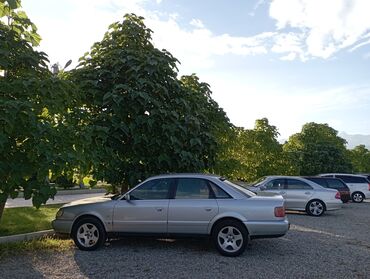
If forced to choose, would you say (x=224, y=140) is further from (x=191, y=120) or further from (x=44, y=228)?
(x=44, y=228)

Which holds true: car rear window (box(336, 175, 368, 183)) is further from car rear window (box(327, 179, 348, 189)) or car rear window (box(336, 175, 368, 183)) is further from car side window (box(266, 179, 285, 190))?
car side window (box(266, 179, 285, 190))

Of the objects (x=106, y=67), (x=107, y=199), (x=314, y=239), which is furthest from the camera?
(x=106, y=67)

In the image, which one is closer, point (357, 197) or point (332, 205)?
point (332, 205)

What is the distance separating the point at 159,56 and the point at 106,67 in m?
1.43

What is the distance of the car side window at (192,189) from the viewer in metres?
8.04

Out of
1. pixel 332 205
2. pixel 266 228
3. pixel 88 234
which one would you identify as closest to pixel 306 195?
pixel 332 205

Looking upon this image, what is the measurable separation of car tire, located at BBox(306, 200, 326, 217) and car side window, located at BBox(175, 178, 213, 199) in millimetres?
8766

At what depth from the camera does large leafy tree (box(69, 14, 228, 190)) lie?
9836 mm

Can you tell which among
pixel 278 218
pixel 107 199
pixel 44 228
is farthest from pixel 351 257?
pixel 44 228

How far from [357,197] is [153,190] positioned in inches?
761

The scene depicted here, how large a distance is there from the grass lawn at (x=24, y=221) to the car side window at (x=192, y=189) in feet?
14.2

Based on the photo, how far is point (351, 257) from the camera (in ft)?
25.8

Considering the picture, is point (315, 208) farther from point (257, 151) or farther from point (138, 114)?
point (257, 151)

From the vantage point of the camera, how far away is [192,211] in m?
7.86
